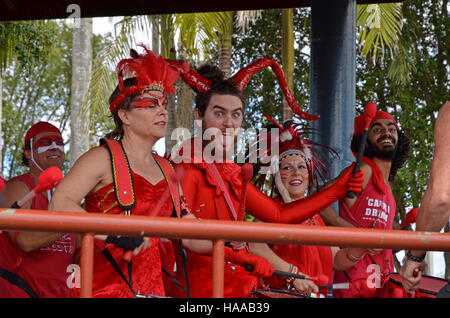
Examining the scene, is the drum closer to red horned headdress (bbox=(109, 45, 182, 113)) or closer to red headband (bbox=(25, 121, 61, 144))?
red horned headdress (bbox=(109, 45, 182, 113))

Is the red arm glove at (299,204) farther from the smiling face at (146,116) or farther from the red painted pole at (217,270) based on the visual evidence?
the red painted pole at (217,270)

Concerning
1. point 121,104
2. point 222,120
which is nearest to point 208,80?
point 222,120

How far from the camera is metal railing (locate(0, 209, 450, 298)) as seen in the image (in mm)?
2242

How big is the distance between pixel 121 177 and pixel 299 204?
1.18 meters

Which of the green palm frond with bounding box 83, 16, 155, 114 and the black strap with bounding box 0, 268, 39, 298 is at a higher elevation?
the green palm frond with bounding box 83, 16, 155, 114

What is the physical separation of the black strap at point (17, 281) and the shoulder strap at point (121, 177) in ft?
3.02

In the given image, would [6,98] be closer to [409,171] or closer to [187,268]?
[409,171]

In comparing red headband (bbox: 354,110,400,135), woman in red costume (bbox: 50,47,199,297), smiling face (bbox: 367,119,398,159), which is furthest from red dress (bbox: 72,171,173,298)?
smiling face (bbox: 367,119,398,159)

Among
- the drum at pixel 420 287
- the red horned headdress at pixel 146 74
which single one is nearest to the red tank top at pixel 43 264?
the red horned headdress at pixel 146 74

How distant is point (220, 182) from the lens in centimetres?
378

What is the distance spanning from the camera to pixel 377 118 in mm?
4887

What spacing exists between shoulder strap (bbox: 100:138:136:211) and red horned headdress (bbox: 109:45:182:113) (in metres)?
0.34

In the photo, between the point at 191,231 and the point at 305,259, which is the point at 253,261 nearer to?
the point at 191,231
